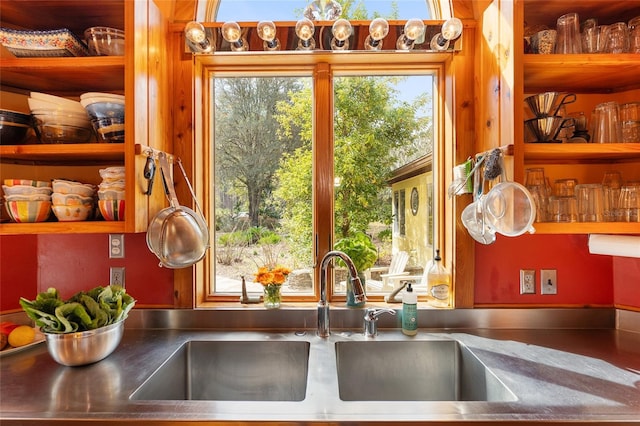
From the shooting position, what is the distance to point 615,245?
125 cm

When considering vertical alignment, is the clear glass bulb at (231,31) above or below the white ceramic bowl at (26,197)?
above

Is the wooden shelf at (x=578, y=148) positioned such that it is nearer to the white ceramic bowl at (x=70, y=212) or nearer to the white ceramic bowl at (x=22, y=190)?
the white ceramic bowl at (x=70, y=212)

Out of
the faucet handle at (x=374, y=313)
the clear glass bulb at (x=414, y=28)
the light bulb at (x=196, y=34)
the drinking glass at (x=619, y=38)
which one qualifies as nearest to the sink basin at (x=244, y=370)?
the faucet handle at (x=374, y=313)

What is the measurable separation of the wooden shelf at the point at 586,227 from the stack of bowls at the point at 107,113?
155 cm

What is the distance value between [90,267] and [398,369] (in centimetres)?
143

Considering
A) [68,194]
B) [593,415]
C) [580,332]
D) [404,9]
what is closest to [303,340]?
[593,415]

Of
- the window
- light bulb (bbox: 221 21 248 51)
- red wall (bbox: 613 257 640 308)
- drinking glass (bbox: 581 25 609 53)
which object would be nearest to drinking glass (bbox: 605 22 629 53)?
drinking glass (bbox: 581 25 609 53)

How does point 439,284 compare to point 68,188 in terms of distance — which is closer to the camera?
point 68,188

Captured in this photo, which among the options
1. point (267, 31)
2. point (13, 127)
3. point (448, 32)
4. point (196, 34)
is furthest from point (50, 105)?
point (448, 32)

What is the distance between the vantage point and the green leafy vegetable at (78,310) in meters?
1.07

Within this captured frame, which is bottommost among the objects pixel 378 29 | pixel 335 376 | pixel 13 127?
pixel 335 376

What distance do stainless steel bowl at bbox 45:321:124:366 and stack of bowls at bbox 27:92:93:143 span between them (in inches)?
28.1

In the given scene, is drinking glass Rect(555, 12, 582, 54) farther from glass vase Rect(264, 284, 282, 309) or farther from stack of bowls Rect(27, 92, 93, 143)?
stack of bowls Rect(27, 92, 93, 143)

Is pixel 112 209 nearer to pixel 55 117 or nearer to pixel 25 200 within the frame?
pixel 25 200
